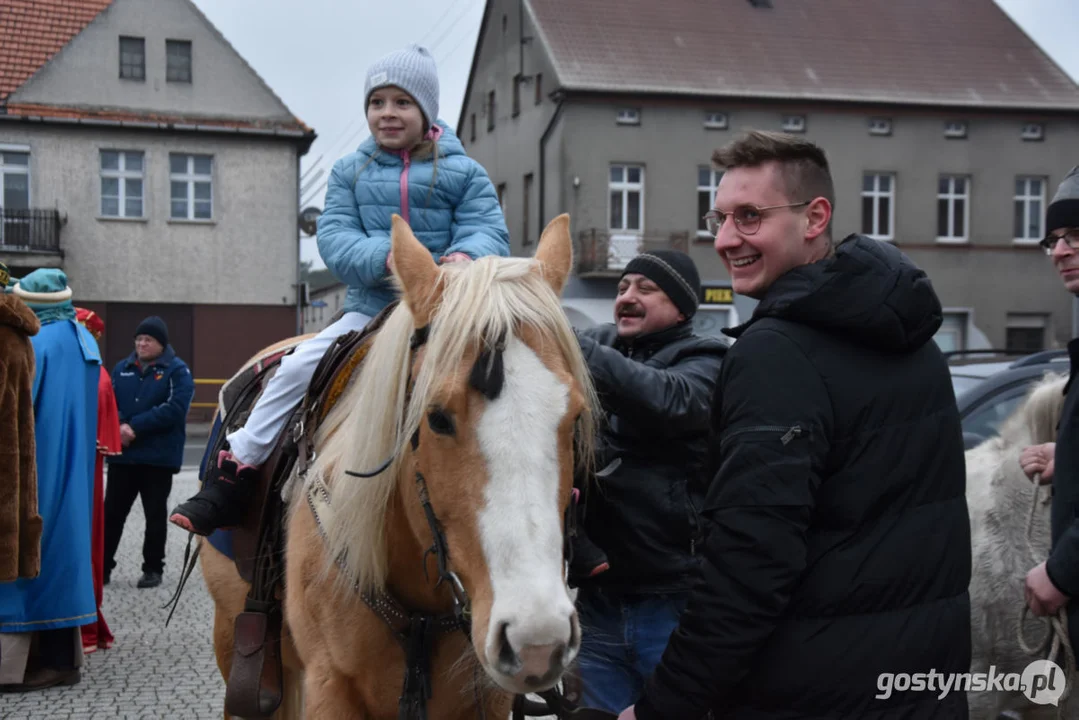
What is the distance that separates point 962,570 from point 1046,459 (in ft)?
4.26

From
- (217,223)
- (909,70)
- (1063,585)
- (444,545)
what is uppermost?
(909,70)

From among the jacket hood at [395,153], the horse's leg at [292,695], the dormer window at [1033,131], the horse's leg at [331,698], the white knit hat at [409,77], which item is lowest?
the horse's leg at [292,695]

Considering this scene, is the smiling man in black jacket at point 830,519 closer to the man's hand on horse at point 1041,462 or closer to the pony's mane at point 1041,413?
the man's hand on horse at point 1041,462

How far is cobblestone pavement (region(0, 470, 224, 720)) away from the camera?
5.35 m

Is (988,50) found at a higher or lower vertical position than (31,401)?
higher

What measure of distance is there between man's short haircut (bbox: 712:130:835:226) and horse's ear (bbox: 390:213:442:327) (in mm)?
777

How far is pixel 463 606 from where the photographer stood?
88.7 inches

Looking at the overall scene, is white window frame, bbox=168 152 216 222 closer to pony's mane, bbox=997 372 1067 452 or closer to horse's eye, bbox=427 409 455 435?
pony's mane, bbox=997 372 1067 452

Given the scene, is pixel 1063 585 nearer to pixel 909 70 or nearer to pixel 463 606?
pixel 463 606

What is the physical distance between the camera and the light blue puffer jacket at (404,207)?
3623 mm

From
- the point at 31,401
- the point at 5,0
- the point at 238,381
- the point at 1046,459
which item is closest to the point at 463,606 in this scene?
the point at 1046,459

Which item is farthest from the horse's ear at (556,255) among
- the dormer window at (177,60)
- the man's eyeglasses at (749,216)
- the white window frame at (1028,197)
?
the white window frame at (1028,197)

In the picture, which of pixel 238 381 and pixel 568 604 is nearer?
pixel 568 604

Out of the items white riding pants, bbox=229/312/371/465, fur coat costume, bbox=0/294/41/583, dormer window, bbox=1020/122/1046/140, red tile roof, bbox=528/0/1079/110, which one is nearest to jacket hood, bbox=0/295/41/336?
fur coat costume, bbox=0/294/41/583
